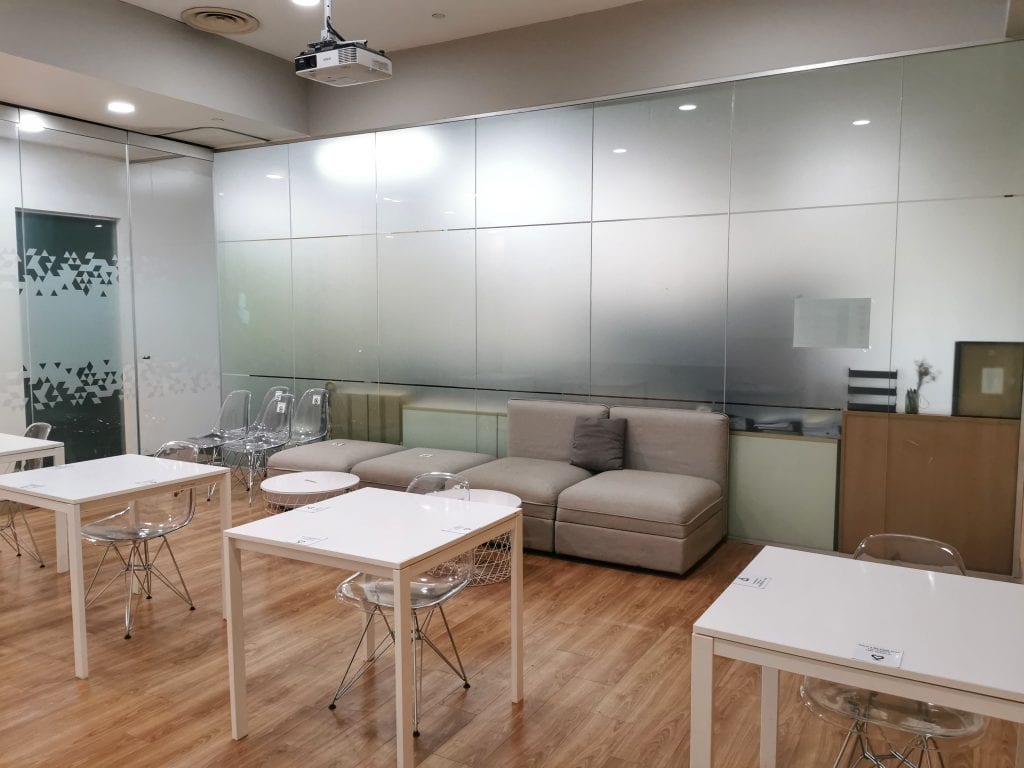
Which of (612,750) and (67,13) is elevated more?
(67,13)

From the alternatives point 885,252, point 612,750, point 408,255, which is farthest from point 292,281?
point 612,750

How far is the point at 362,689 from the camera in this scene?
11.2 ft

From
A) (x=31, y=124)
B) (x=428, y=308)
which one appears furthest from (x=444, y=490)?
(x=31, y=124)

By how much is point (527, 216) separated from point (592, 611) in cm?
316

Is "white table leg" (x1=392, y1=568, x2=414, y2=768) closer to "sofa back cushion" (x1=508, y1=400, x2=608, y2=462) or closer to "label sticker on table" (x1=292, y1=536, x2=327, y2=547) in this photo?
"label sticker on table" (x1=292, y1=536, x2=327, y2=547)

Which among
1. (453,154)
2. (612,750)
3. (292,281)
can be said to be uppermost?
(453,154)

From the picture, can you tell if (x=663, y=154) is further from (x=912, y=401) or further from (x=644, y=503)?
(x=644, y=503)

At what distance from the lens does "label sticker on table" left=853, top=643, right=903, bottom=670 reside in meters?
1.87

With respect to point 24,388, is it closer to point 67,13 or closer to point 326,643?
point 67,13

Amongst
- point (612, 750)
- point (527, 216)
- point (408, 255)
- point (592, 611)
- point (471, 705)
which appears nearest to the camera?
point (612, 750)

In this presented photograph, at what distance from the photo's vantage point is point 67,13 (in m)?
5.20

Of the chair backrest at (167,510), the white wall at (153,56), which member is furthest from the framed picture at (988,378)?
the white wall at (153,56)

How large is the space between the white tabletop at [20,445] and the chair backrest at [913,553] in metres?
4.57

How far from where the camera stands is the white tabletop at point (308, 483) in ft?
17.8
